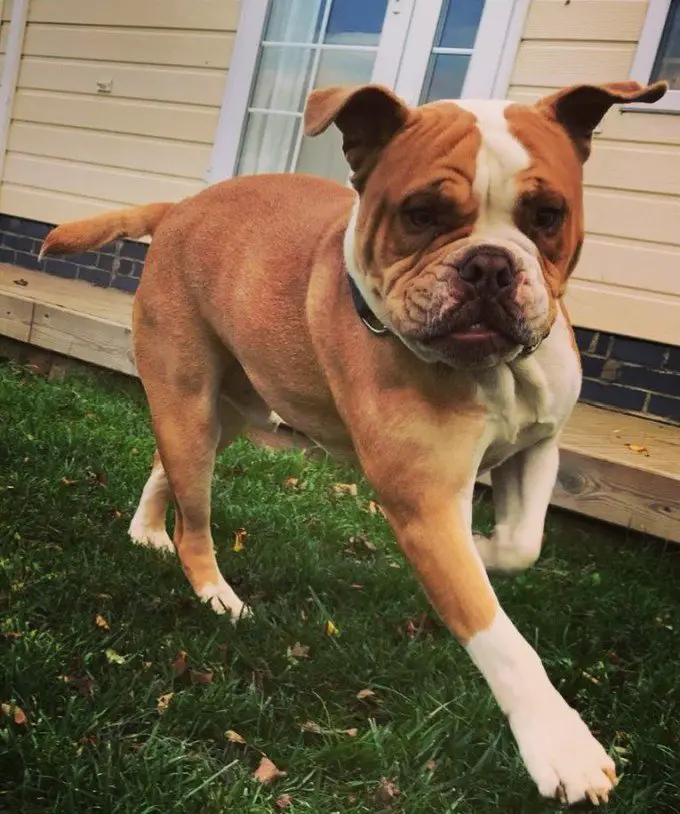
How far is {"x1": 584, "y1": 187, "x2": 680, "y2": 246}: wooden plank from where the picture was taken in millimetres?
5047

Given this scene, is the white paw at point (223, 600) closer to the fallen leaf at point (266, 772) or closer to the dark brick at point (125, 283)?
the fallen leaf at point (266, 772)

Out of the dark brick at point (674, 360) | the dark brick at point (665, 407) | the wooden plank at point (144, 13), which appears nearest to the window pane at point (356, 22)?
the wooden plank at point (144, 13)

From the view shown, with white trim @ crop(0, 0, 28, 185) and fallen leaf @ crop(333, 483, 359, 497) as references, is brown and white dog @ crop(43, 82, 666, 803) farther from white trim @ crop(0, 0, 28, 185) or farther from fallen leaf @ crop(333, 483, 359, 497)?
white trim @ crop(0, 0, 28, 185)

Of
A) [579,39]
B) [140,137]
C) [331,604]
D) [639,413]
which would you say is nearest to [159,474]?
[331,604]

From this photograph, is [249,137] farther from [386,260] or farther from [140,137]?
[386,260]

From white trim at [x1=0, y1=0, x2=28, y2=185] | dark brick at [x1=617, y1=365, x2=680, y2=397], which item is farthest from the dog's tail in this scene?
white trim at [x1=0, y1=0, x2=28, y2=185]

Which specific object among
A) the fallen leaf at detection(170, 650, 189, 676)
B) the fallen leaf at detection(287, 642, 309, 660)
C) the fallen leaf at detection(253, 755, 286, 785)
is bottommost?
the fallen leaf at detection(287, 642, 309, 660)

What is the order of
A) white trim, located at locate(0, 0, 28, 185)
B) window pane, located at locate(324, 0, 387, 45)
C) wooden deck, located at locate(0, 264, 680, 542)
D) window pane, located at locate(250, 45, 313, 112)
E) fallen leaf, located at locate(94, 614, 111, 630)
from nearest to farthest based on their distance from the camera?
fallen leaf, located at locate(94, 614, 111, 630) → wooden deck, located at locate(0, 264, 680, 542) → window pane, located at locate(324, 0, 387, 45) → window pane, located at locate(250, 45, 313, 112) → white trim, located at locate(0, 0, 28, 185)

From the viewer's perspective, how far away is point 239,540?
3.53 meters

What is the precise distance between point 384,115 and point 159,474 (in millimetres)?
1803

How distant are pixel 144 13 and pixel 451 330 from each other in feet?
20.3

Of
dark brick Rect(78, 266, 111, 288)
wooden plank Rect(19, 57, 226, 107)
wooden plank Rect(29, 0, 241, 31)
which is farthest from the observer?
dark brick Rect(78, 266, 111, 288)

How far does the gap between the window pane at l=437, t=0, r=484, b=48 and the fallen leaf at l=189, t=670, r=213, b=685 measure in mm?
4517

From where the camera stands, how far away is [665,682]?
262cm
